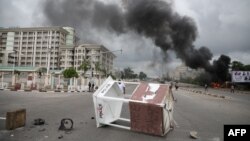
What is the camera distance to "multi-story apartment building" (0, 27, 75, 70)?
128 meters

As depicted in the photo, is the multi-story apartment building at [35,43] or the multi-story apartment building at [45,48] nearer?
the multi-story apartment building at [45,48]

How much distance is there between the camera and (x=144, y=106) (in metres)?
8.09

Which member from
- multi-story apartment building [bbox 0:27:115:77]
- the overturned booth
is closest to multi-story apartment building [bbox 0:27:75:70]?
multi-story apartment building [bbox 0:27:115:77]

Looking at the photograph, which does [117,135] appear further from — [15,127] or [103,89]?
[15,127]

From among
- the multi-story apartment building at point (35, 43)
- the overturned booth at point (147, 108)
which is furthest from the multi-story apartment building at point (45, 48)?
the overturned booth at point (147, 108)

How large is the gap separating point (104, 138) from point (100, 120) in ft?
5.98

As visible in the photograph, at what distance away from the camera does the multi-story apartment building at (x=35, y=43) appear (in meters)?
128

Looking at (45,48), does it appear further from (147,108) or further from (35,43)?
(147,108)

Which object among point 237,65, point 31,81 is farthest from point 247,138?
point 237,65

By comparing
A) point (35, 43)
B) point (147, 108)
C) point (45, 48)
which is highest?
point (35, 43)

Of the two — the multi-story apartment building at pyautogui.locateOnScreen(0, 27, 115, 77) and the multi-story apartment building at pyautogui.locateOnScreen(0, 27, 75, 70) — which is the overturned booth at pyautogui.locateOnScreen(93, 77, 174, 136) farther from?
the multi-story apartment building at pyautogui.locateOnScreen(0, 27, 75, 70)

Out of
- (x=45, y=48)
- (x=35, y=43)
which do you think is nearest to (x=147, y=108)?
(x=45, y=48)

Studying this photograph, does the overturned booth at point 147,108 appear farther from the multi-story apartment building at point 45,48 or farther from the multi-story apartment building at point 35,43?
the multi-story apartment building at point 35,43

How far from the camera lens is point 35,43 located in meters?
131
